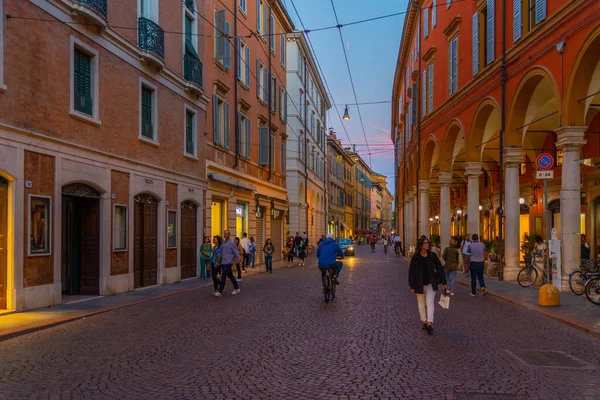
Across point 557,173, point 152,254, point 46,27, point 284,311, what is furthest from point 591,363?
point 557,173

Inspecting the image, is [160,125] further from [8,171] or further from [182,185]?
[8,171]

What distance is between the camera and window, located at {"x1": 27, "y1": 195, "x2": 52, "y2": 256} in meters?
12.2

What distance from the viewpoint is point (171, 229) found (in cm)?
1989

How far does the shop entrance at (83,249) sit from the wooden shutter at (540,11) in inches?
508

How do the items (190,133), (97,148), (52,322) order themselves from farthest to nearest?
(190,133)
(97,148)
(52,322)

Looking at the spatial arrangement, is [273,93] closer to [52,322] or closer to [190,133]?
[190,133]

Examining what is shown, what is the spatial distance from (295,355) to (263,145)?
24.4 meters

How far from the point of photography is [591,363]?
7527mm

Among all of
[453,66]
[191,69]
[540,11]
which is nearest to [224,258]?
[191,69]

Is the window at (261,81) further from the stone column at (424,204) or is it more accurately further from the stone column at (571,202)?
the stone column at (571,202)

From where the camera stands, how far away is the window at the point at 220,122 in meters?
24.0

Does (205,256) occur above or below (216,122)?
below

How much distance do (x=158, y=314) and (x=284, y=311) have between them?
2537 millimetres

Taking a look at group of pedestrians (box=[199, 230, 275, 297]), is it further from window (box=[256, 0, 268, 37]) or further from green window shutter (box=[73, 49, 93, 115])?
window (box=[256, 0, 268, 37])
